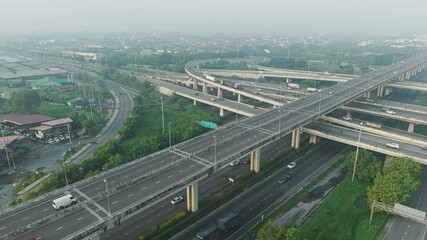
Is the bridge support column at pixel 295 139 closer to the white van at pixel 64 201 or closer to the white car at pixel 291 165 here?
the white car at pixel 291 165

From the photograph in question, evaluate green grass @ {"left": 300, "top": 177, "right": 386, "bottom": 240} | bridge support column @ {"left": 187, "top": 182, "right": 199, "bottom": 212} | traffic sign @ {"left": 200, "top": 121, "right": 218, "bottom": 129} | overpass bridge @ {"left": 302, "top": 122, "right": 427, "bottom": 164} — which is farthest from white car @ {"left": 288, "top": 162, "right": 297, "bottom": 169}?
traffic sign @ {"left": 200, "top": 121, "right": 218, "bottom": 129}

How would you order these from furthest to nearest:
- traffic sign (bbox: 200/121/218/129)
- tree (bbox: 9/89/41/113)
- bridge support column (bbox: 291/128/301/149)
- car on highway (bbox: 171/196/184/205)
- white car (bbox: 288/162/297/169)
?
1. tree (bbox: 9/89/41/113)
2. traffic sign (bbox: 200/121/218/129)
3. bridge support column (bbox: 291/128/301/149)
4. white car (bbox: 288/162/297/169)
5. car on highway (bbox: 171/196/184/205)

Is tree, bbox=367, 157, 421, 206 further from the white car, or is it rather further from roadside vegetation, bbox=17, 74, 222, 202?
roadside vegetation, bbox=17, 74, 222, 202

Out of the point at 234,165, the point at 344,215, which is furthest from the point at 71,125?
the point at 344,215

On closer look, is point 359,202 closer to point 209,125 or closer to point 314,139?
point 314,139

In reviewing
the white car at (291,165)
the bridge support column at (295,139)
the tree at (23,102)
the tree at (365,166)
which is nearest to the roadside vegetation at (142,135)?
the bridge support column at (295,139)

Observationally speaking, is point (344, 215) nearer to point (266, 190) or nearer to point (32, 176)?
point (266, 190)
